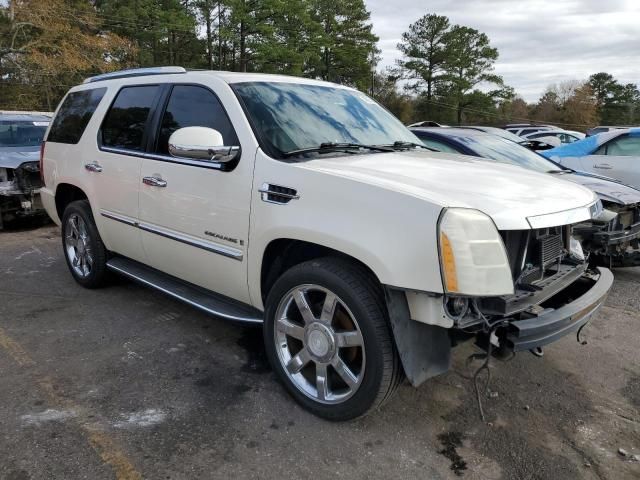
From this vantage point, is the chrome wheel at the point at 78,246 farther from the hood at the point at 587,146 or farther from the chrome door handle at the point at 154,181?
the hood at the point at 587,146

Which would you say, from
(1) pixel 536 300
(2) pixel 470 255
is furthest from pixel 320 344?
(1) pixel 536 300

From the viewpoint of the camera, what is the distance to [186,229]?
3.54 m

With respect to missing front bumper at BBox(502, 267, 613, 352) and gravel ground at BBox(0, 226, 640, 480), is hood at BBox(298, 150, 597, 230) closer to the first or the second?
missing front bumper at BBox(502, 267, 613, 352)

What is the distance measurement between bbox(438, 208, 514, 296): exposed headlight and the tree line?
2737 mm

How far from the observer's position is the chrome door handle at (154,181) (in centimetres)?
365

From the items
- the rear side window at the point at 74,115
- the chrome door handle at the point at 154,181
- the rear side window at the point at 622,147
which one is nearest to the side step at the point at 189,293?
the chrome door handle at the point at 154,181

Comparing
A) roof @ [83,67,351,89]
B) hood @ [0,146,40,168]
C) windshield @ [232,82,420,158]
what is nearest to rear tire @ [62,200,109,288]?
roof @ [83,67,351,89]

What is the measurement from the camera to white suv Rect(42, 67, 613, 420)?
241 centimetres

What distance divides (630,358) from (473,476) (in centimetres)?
205

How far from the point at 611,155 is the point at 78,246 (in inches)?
299

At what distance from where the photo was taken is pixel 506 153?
21.1 feet

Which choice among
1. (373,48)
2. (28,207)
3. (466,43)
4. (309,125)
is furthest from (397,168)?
(466,43)

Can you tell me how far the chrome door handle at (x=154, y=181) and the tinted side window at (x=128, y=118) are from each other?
0.95ft

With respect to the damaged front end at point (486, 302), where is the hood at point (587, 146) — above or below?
above
